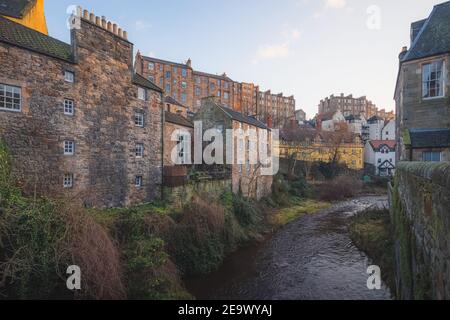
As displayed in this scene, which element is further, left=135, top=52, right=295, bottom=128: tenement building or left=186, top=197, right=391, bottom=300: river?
left=135, top=52, right=295, bottom=128: tenement building

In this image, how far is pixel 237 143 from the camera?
23156mm

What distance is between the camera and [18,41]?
37.1 ft

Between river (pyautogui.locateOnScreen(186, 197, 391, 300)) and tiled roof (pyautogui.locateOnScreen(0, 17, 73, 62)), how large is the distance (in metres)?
13.2

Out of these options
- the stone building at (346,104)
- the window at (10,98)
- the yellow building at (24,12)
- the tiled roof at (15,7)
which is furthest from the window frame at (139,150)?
the stone building at (346,104)

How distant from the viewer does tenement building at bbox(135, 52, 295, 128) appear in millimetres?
48125

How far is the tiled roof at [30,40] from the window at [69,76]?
0.66 metres

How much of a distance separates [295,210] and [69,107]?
22503 mm

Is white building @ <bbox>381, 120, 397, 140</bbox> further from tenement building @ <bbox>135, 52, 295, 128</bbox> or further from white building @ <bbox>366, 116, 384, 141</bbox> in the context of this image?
tenement building @ <bbox>135, 52, 295, 128</bbox>

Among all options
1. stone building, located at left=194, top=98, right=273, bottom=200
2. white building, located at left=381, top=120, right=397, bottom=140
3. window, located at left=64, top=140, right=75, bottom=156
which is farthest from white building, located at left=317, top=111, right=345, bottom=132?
window, located at left=64, top=140, right=75, bottom=156

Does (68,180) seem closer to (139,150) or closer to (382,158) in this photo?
(139,150)

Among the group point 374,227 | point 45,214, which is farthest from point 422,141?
point 45,214

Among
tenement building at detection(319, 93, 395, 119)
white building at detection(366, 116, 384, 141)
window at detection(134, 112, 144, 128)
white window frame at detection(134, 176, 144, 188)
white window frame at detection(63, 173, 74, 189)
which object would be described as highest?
tenement building at detection(319, 93, 395, 119)

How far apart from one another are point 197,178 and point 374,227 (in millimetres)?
13105
